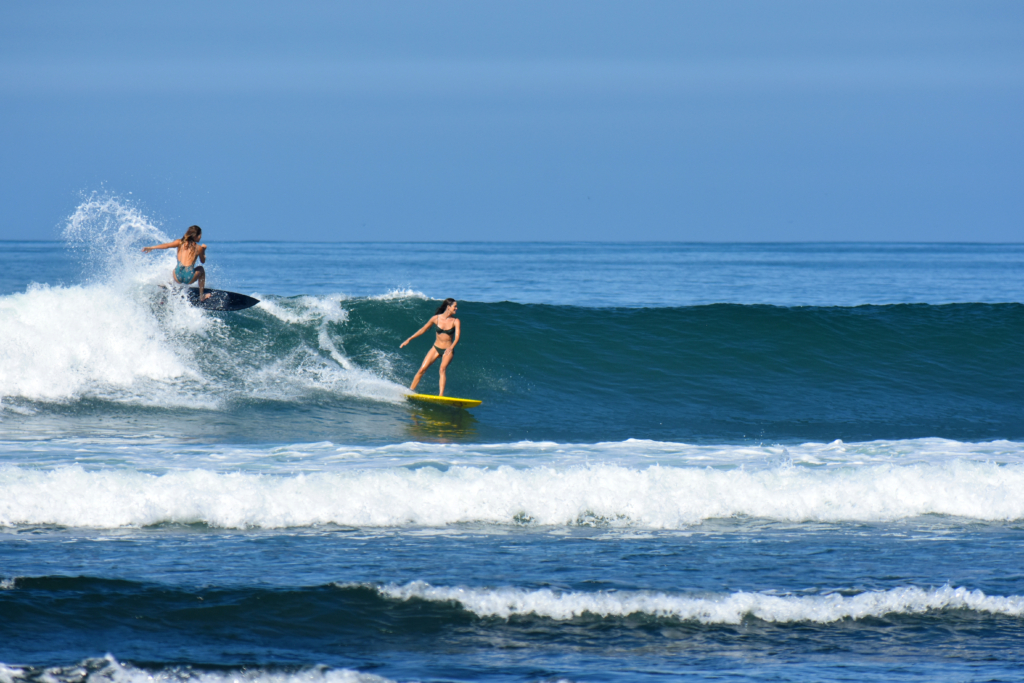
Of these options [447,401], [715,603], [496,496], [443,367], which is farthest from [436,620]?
[443,367]

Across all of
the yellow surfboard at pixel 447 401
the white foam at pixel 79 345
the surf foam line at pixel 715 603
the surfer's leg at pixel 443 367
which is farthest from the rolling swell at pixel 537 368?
the surf foam line at pixel 715 603

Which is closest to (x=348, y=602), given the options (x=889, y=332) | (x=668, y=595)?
(x=668, y=595)

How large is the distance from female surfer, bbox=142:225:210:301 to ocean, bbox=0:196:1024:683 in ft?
2.94

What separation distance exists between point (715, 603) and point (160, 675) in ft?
9.52

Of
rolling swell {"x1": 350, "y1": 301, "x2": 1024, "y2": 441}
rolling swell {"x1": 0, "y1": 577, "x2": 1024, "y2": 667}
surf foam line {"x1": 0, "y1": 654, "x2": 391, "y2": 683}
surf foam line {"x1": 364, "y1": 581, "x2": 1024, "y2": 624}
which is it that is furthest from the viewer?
rolling swell {"x1": 350, "y1": 301, "x2": 1024, "y2": 441}

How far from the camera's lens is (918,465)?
8.17 meters

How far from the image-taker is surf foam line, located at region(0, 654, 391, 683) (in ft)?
13.8

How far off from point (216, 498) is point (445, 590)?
2.47m

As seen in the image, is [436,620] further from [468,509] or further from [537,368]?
[537,368]

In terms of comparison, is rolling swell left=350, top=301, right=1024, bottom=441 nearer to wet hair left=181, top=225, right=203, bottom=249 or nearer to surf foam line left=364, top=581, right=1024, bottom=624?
wet hair left=181, top=225, right=203, bottom=249

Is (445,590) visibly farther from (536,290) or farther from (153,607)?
(536,290)

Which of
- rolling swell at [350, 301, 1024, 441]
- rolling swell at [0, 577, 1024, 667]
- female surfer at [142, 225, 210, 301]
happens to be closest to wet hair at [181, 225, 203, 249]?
female surfer at [142, 225, 210, 301]

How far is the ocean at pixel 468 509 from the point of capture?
4672 millimetres

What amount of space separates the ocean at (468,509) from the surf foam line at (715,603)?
0.02 metres
